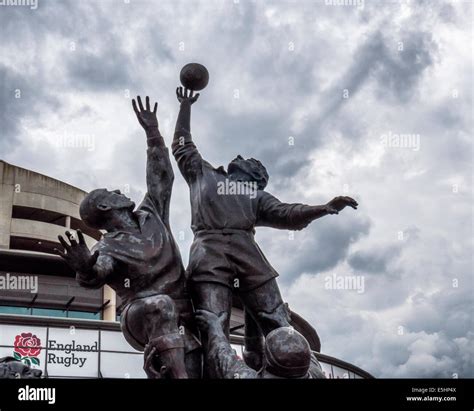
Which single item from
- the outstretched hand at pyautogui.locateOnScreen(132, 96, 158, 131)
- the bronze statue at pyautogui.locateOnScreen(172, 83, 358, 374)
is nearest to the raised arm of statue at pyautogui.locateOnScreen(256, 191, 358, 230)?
the bronze statue at pyautogui.locateOnScreen(172, 83, 358, 374)

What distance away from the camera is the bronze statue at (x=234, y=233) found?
658cm

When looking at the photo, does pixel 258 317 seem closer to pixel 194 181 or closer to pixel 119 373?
pixel 194 181

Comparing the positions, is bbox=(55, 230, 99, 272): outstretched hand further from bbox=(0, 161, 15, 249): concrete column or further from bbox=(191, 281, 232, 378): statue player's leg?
→ bbox=(0, 161, 15, 249): concrete column

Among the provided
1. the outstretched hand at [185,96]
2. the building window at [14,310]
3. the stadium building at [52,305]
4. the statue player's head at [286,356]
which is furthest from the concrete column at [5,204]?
the statue player's head at [286,356]

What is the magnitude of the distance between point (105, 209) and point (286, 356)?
7.06 ft

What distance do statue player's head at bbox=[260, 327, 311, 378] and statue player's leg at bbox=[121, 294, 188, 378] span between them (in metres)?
0.73

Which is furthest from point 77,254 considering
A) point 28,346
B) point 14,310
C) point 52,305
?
point 52,305

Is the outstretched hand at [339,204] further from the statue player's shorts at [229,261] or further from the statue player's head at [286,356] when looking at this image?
the statue player's head at [286,356]

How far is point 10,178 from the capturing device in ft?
115

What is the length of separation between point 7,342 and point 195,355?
2114cm

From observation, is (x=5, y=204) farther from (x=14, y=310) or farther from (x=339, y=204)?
(x=339, y=204)

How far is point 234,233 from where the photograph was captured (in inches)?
267
